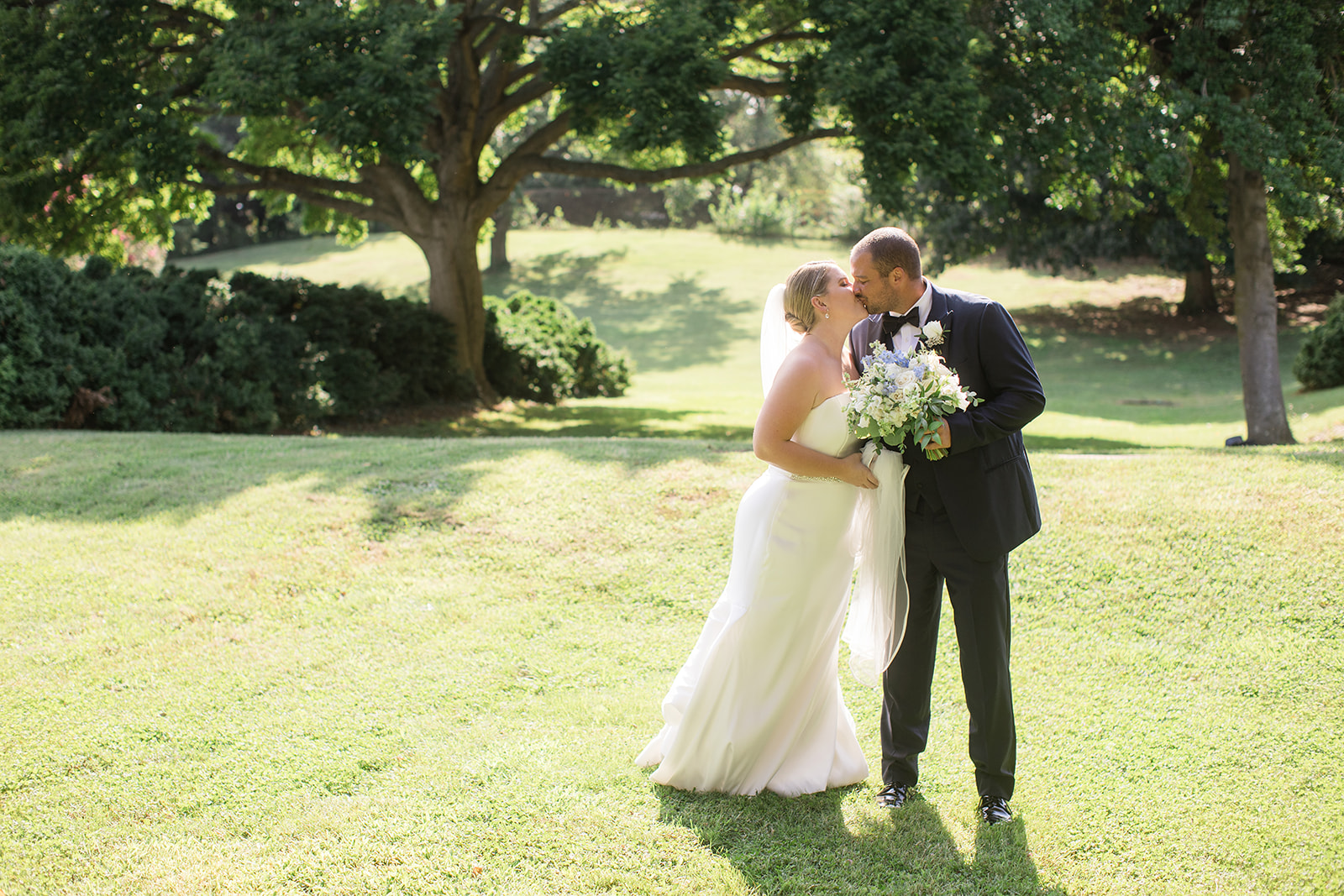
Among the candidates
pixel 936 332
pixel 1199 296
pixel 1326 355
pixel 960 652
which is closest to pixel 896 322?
pixel 936 332

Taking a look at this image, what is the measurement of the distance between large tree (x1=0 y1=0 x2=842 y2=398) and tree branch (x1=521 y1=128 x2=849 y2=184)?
4cm

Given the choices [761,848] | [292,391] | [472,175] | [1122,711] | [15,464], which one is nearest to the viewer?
[761,848]

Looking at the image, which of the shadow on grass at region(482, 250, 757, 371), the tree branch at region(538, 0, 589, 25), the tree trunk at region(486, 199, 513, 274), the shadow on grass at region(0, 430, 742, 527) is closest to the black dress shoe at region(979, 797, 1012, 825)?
the shadow on grass at region(0, 430, 742, 527)

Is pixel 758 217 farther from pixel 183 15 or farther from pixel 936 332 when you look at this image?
pixel 936 332

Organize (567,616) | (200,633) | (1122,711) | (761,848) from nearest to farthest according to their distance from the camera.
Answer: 1. (761,848)
2. (1122,711)
3. (200,633)
4. (567,616)

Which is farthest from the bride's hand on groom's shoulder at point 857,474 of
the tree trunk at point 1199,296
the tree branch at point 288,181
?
the tree trunk at point 1199,296

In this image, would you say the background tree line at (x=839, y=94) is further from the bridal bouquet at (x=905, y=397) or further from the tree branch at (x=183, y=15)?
the bridal bouquet at (x=905, y=397)

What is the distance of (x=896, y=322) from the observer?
13.5ft

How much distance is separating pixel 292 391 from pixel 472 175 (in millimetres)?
5190

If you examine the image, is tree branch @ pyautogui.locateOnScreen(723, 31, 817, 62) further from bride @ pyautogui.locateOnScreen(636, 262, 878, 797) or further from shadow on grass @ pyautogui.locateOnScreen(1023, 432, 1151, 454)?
bride @ pyautogui.locateOnScreen(636, 262, 878, 797)

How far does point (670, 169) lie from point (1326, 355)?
451 inches

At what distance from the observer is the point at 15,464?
27.5 ft

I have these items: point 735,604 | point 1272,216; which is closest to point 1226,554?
point 735,604

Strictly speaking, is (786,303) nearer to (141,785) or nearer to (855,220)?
(141,785)
